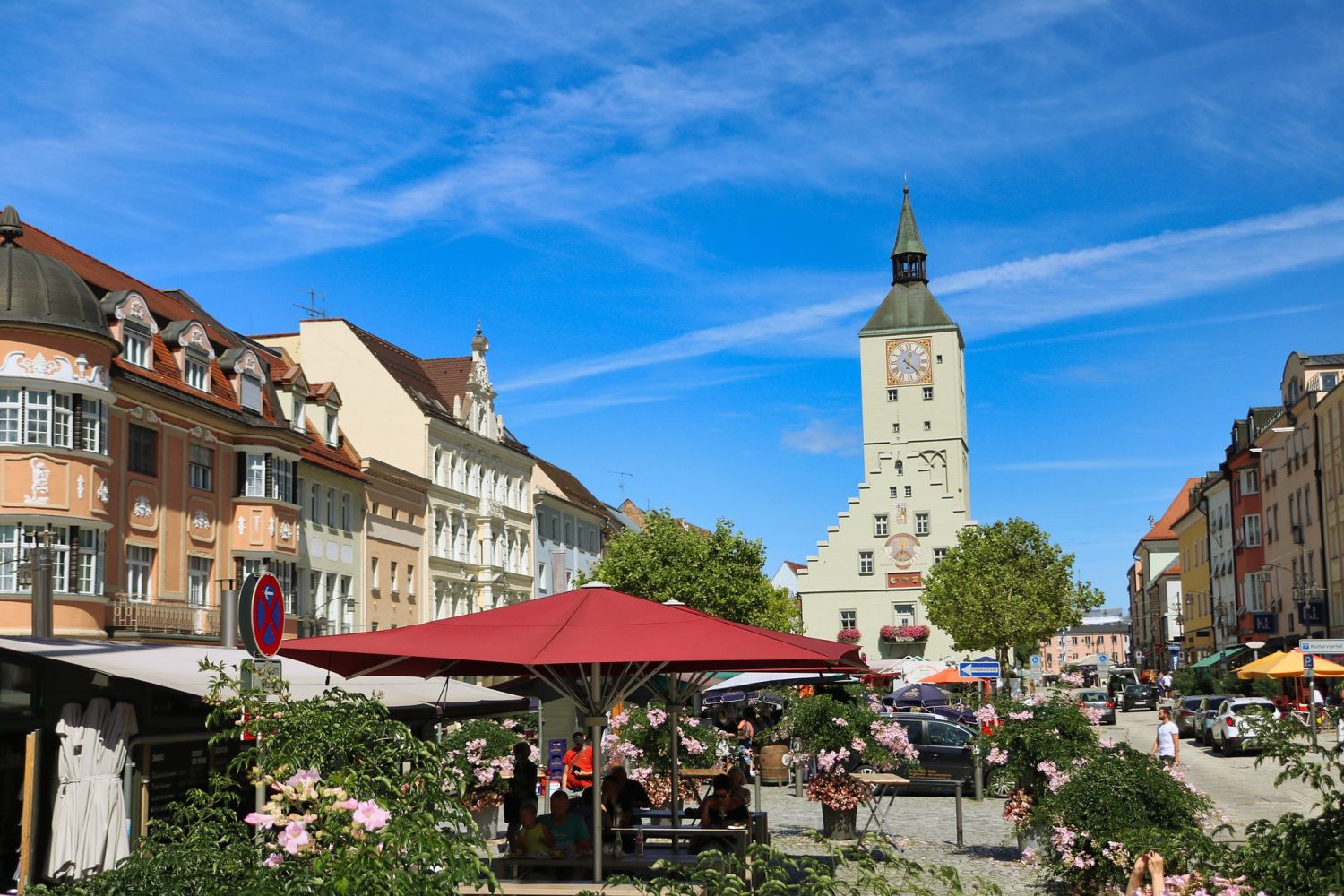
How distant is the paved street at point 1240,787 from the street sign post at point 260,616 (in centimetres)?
1015

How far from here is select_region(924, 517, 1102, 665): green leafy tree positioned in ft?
257

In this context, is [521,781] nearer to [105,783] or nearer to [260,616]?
[105,783]

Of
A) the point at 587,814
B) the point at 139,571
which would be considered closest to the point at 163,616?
the point at 139,571

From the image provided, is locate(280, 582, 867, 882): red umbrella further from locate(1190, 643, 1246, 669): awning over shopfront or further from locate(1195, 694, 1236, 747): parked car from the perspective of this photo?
locate(1190, 643, 1246, 669): awning over shopfront

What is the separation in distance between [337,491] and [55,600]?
17.7m

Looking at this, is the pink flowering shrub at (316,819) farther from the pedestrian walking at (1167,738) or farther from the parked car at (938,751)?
the parked car at (938,751)

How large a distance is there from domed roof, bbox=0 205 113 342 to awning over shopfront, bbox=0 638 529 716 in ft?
54.6

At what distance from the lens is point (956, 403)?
336ft

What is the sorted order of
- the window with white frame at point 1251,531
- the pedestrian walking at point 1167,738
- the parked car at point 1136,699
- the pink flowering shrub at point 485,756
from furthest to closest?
the window with white frame at point 1251,531 → the parked car at point 1136,699 → the pedestrian walking at point 1167,738 → the pink flowering shrub at point 485,756

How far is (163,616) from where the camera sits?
35906 mm

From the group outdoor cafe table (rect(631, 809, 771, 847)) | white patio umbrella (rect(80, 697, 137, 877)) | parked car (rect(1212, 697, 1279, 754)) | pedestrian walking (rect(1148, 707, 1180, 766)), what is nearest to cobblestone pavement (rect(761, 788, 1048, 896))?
outdoor cafe table (rect(631, 809, 771, 847))

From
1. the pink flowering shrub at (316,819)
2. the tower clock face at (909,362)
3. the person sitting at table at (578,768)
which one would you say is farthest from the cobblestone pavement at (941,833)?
the tower clock face at (909,362)

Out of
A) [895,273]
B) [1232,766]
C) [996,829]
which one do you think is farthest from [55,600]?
[895,273]

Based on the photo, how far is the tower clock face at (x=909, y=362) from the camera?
4094 inches
